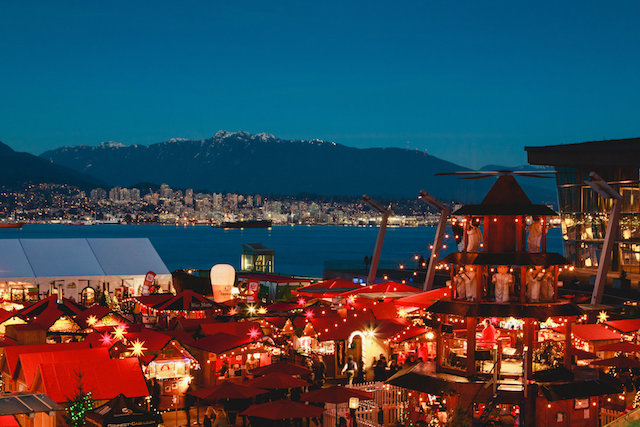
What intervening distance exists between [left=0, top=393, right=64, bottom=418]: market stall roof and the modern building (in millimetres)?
28192

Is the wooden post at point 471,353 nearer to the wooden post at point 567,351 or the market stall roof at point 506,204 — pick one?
the wooden post at point 567,351

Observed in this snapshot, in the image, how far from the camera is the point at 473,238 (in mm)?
16578

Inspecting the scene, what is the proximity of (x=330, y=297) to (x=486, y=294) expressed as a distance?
50.2ft

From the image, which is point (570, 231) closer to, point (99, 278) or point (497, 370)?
point (99, 278)

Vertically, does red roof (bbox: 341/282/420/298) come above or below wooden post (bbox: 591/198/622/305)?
below

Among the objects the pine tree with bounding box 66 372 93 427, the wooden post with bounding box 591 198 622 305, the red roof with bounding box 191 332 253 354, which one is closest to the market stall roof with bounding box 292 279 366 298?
the red roof with bounding box 191 332 253 354

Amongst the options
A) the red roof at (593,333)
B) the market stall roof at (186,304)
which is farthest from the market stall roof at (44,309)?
the red roof at (593,333)

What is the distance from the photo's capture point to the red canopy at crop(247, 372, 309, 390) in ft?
60.6

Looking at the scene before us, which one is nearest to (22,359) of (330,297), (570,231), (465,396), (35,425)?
(35,425)

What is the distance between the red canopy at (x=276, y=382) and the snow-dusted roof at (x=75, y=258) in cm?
2312

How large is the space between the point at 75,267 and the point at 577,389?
29616 millimetres

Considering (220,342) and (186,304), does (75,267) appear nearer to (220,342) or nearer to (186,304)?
(186,304)

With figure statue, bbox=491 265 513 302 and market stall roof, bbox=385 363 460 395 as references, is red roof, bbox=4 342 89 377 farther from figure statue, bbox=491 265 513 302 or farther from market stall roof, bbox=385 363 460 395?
figure statue, bbox=491 265 513 302

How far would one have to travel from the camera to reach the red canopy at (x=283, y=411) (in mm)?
15984
